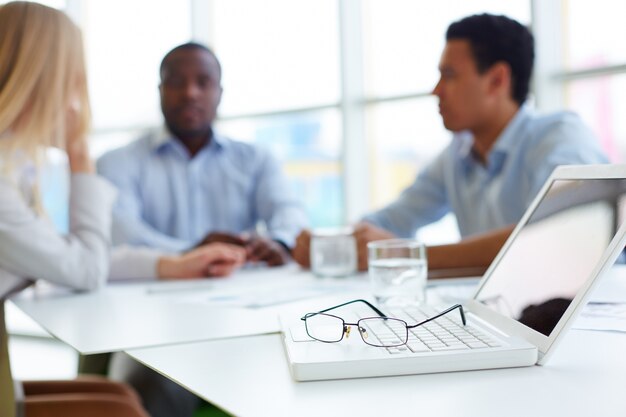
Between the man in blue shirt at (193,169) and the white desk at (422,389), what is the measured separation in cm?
191

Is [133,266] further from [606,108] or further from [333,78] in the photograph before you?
[333,78]

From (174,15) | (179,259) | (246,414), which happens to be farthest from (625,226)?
(174,15)

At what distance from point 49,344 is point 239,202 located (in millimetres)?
2646

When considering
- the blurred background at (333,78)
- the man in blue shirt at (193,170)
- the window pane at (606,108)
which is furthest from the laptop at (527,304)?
the blurred background at (333,78)

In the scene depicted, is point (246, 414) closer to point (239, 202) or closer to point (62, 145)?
point (62, 145)

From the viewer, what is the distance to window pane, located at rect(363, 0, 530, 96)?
4109 mm

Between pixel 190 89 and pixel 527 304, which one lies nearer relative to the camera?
pixel 527 304

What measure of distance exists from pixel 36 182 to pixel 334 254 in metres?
0.72

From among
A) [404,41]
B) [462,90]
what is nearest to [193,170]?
[462,90]

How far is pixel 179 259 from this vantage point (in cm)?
192

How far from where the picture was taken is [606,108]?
3.44 m

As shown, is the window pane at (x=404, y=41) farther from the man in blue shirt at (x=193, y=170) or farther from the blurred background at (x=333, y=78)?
the man in blue shirt at (x=193, y=170)

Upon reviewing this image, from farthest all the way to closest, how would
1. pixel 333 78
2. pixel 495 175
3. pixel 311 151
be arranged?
pixel 311 151, pixel 333 78, pixel 495 175

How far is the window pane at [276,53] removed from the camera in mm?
4516
